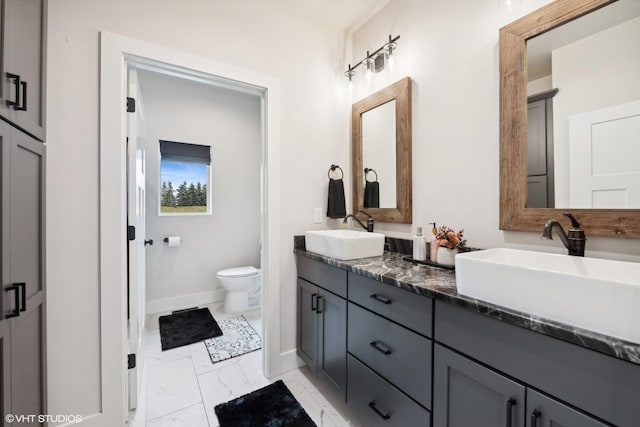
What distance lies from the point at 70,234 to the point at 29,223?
24cm

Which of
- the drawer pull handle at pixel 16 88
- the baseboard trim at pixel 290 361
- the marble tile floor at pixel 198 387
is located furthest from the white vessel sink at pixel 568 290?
the drawer pull handle at pixel 16 88

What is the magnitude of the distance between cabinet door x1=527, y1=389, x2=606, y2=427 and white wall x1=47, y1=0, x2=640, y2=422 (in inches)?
26.9

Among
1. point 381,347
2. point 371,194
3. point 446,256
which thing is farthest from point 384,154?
point 381,347

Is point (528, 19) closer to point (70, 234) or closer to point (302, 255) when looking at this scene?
point (302, 255)

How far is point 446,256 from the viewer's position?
54.5 inches

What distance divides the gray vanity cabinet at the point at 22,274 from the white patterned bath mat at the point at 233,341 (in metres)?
1.10

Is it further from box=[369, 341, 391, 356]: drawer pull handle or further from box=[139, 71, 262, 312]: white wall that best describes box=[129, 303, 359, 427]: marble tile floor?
box=[139, 71, 262, 312]: white wall

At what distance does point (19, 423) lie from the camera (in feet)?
3.35

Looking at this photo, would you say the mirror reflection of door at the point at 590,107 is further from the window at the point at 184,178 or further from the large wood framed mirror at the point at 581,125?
the window at the point at 184,178

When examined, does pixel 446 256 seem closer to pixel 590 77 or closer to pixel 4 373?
pixel 590 77

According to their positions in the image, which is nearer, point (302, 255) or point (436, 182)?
point (436, 182)

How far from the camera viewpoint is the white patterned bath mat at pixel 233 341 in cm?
221

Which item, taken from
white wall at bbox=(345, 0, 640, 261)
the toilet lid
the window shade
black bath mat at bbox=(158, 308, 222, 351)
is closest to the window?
the window shade

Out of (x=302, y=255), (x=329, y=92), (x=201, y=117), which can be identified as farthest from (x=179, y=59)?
(x=201, y=117)
